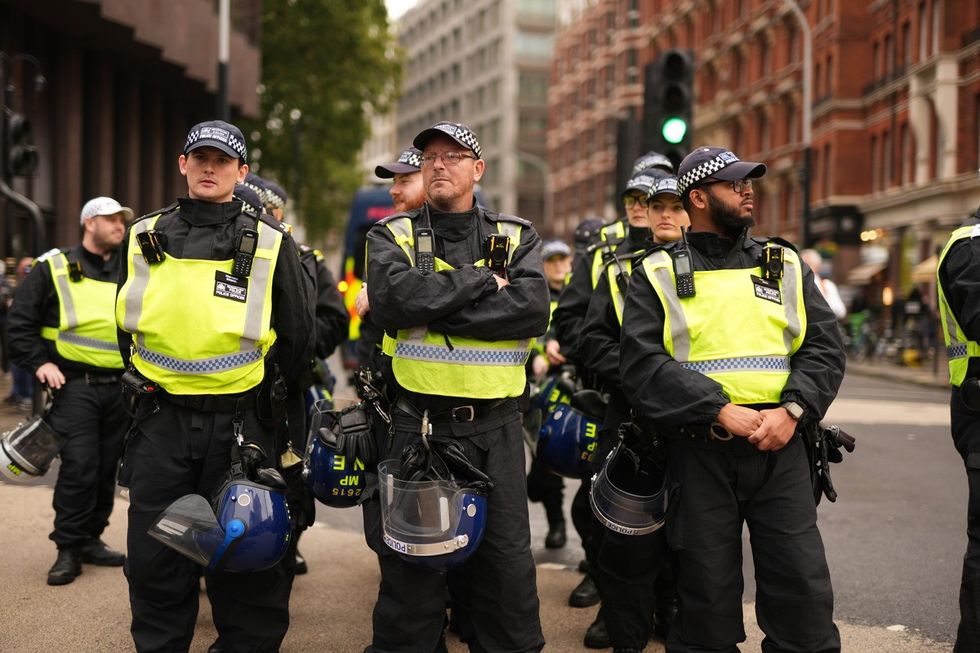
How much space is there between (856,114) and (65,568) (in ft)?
127

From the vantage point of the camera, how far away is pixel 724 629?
4008 mm

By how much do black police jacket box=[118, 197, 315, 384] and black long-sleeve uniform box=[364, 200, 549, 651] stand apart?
0.51 metres

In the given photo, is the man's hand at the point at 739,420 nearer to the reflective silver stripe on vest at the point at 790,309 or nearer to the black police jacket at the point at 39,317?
the reflective silver stripe on vest at the point at 790,309

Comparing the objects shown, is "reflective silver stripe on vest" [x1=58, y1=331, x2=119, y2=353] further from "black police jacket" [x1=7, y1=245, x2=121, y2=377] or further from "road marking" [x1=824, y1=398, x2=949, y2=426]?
"road marking" [x1=824, y1=398, x2=949, y2=426]

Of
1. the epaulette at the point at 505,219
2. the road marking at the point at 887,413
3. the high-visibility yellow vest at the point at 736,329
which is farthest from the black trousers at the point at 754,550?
the road marking at the point at 887,413

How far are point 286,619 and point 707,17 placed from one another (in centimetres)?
5518

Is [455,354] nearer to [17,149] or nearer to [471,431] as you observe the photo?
[471,431]

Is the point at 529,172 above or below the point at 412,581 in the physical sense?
above

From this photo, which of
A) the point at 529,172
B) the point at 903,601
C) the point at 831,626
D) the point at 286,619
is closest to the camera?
the point at 831,626

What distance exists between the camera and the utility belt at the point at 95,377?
6.18 metres

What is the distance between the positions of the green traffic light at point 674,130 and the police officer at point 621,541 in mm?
4268

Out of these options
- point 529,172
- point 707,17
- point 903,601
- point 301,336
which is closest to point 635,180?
point 301,336

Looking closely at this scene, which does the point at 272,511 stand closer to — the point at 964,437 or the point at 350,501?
the point at 350,501

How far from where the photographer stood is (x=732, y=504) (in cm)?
407
